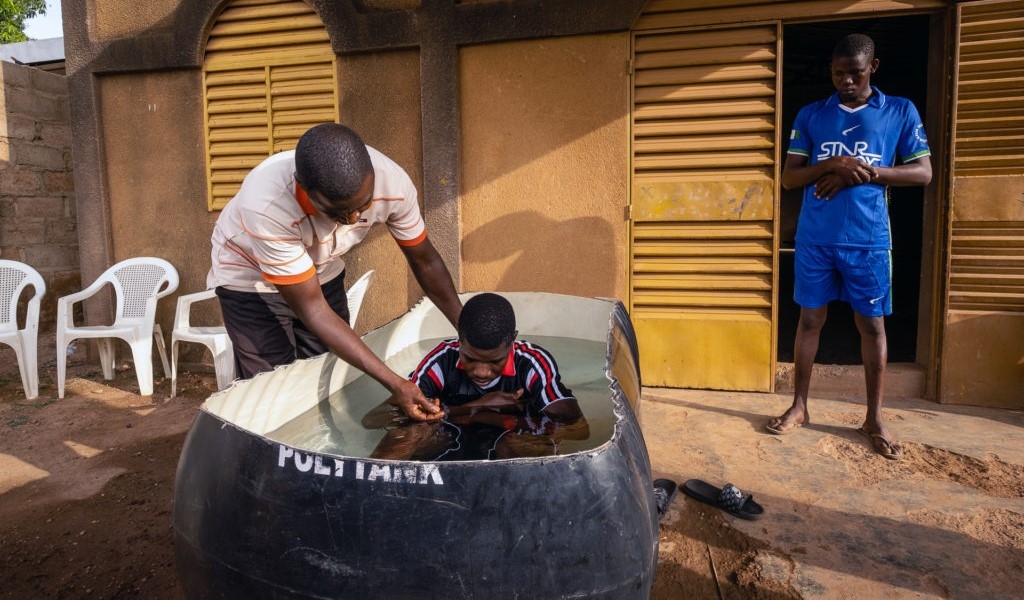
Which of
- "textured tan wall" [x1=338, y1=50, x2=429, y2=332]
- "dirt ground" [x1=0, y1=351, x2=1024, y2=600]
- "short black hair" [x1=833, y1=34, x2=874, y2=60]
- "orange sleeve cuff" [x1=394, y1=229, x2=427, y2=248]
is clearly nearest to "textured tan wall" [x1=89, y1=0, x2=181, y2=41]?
"textured tan wall" [x1=338, y1=50, x2=429, y2=332]

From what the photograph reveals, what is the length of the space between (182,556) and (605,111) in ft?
10.9

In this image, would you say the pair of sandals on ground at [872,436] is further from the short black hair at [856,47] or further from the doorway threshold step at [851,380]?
the short black hair at [856,47]

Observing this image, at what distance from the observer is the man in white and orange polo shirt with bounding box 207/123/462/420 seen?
6.02ft

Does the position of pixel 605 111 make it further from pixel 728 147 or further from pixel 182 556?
pixel 182 556

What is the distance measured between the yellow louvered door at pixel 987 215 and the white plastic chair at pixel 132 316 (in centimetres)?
491

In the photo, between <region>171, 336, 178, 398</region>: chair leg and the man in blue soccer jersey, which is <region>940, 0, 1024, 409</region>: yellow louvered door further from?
<region>171, 336, 178, 398</region>: chair leg

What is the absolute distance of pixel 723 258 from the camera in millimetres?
3936

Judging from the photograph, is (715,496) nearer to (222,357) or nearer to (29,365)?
(222,357)

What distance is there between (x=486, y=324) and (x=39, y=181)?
5460mm

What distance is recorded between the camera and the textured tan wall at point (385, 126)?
Answer: 423cm

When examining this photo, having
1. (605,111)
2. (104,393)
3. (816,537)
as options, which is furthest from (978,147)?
(104,393)

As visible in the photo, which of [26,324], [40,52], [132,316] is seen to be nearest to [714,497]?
[132,316]

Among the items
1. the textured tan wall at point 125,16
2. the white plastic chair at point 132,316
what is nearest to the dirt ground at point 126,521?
the white plastic chair at point 132,316

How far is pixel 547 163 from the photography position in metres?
4.06
